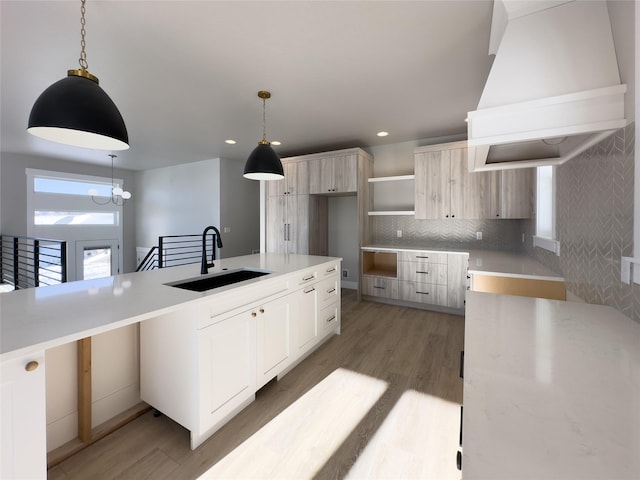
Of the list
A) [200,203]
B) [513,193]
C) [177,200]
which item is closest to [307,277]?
[513,193]

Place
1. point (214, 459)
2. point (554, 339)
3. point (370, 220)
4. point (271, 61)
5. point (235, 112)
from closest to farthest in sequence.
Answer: point (554, 339) < point (214, 459) < point (271, 61) < point (235, 112) < point (370, 220)

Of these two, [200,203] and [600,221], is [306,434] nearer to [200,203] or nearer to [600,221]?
[600,221]

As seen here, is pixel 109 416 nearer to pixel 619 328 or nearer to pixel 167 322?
pixel 167 322

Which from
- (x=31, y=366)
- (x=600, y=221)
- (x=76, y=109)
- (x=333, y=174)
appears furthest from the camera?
(x=333, y=174)

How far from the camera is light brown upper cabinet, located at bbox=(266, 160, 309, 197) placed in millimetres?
4637

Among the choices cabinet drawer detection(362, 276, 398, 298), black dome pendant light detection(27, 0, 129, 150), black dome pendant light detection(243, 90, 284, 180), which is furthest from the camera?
cabinet drawer detection(362, 276, 398, 298)

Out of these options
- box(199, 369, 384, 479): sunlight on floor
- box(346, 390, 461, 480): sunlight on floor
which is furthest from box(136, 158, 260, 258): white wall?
box(346, 390, 461, 480): sunlight on floor

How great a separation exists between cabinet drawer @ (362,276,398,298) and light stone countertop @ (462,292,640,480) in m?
3.02

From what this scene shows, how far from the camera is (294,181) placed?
474 cm

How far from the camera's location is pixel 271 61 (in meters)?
2.30

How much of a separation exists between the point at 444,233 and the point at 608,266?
3000mm

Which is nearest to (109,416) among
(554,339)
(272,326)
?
(272,326)

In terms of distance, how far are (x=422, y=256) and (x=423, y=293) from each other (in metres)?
0.54

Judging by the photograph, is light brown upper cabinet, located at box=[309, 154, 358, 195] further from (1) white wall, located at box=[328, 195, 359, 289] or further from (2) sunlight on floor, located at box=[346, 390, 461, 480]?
(2) sunlight on floor, located at box=[346, 390, 461, 480]
